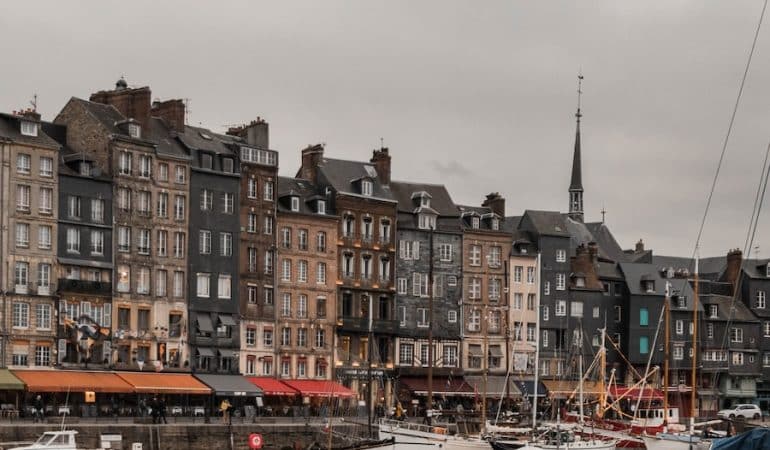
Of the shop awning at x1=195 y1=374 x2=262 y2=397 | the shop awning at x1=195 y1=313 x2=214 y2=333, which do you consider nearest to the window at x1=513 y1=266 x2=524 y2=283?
the shop awning at x1=195 y1=374 x2=262 y2=397

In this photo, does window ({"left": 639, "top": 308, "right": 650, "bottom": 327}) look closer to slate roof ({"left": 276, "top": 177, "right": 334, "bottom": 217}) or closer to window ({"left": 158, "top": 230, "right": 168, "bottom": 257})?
slate roof ({"left": 276, "top": 177, "right": 334, "bottom": 217})

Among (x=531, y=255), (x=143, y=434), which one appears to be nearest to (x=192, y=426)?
(x=143, y=434)

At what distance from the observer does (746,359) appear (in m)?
111

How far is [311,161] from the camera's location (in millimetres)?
91500

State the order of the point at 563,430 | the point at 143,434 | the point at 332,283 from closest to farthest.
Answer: the point at 143,434
the point at 563,430
the point at 332,283

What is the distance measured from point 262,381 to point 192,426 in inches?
496

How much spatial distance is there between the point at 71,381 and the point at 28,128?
39.9ft

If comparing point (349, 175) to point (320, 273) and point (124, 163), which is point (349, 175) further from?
point (124, 163)

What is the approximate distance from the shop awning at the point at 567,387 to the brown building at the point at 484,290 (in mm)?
3616

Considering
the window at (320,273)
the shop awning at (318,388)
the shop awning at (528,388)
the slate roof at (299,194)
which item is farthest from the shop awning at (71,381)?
the shop awning at (528,388)

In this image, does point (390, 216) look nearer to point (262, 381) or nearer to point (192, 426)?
point (262, 381)

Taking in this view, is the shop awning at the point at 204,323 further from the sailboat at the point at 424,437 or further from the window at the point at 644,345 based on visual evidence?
the window at the point at 644,345

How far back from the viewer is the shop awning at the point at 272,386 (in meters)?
82.9

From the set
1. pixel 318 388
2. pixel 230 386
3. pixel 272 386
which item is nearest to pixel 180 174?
pixel 230 386
